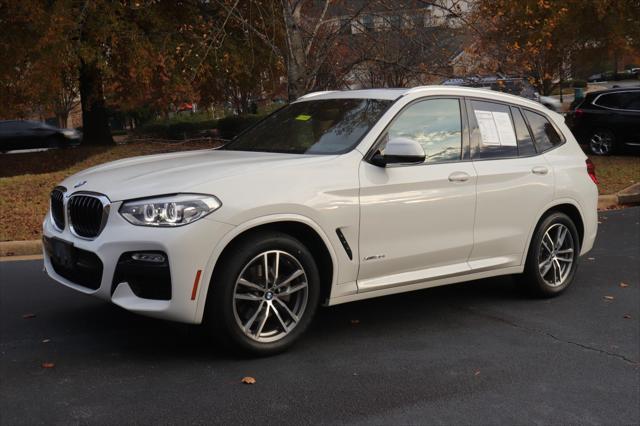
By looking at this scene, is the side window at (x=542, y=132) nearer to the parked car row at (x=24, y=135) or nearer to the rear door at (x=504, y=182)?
the rear door at (x=504, y=182)

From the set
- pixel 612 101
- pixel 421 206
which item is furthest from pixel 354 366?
pixel 612 101

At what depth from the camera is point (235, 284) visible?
459 cm

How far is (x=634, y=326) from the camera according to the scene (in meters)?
5.93

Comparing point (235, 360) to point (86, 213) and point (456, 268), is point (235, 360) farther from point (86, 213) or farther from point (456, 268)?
point (456, 268)

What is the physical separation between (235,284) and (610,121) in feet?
52.7

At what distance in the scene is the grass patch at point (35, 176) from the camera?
9836mm

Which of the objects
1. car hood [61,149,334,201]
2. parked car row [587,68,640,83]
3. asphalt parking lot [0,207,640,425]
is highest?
parked car row [587,68,640,83]

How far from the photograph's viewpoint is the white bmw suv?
446 centimetres

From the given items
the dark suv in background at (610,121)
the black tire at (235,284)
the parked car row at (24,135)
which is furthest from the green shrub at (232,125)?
the black tire at (235,284)

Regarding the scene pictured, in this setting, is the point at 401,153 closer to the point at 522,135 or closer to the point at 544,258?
the point at 522,135

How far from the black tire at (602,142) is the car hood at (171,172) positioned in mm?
15032

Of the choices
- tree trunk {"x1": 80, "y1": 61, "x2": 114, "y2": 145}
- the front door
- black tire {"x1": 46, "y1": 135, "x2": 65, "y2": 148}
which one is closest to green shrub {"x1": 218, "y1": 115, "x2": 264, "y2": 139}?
tree trunk {"x1": 80, "y1": 61, "x2": 114, "y2": 145}

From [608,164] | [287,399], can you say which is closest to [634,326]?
[287,399]

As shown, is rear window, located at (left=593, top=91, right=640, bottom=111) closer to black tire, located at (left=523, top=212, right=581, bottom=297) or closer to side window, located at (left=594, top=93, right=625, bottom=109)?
side window, located at (left=594, top=93, right=625, bottom=109)
